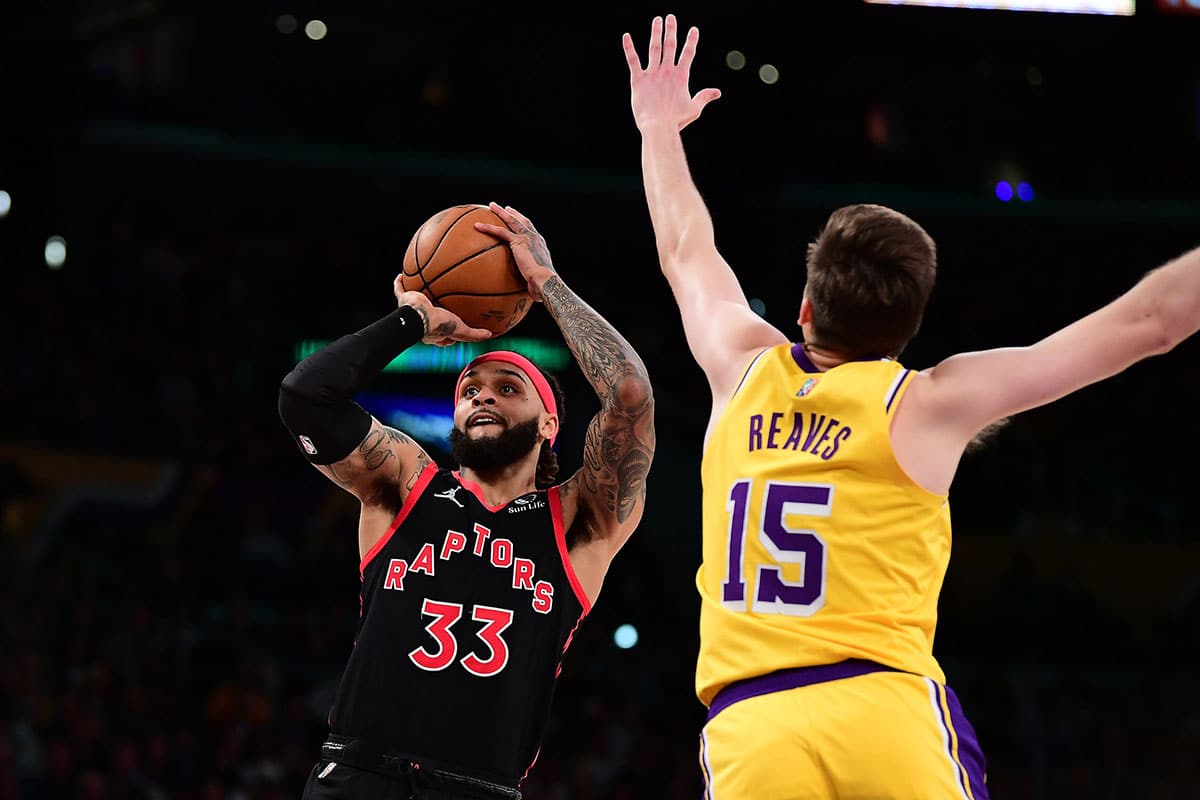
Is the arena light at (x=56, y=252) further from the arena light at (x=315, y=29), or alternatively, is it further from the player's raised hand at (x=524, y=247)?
the player's raised hand at (x=524, y=247)

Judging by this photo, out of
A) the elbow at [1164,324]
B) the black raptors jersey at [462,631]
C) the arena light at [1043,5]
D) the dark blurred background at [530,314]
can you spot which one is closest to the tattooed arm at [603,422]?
the black raptors jersey at [462,631]

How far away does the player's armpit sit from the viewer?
4613mm

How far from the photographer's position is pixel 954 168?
16047 millimetres

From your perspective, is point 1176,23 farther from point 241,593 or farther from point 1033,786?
point 241,593

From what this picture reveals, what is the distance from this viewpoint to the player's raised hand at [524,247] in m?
4.77

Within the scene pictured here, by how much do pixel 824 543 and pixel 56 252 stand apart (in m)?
14.5

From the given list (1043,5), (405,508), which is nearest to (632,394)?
(405,508)

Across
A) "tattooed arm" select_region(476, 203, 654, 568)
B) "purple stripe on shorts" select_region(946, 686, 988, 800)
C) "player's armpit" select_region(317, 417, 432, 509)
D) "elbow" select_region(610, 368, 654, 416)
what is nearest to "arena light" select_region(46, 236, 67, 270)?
"player's armpit" select_region(317, 417, 432, 509)

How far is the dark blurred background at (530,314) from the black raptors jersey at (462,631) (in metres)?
6.60

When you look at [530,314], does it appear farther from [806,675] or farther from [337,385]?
[806,675]

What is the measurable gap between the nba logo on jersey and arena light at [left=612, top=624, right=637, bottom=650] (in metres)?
11.1

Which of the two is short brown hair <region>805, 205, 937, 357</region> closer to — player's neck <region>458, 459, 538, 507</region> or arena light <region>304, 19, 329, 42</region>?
player's neck <region>458, 459, 538, 507</region>

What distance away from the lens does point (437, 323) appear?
15.3 feet

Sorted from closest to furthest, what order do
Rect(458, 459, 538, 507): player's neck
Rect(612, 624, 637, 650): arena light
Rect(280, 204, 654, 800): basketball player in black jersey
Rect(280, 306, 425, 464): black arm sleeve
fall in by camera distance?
Rect(280, 204, 654, 800): basketball player in black jersey
Rect(280, 306, 425, 464): black arm sleeve
Rect(458, 459, 538, 507): player's neck
Rect(612, 624, 637, 650): arena light
